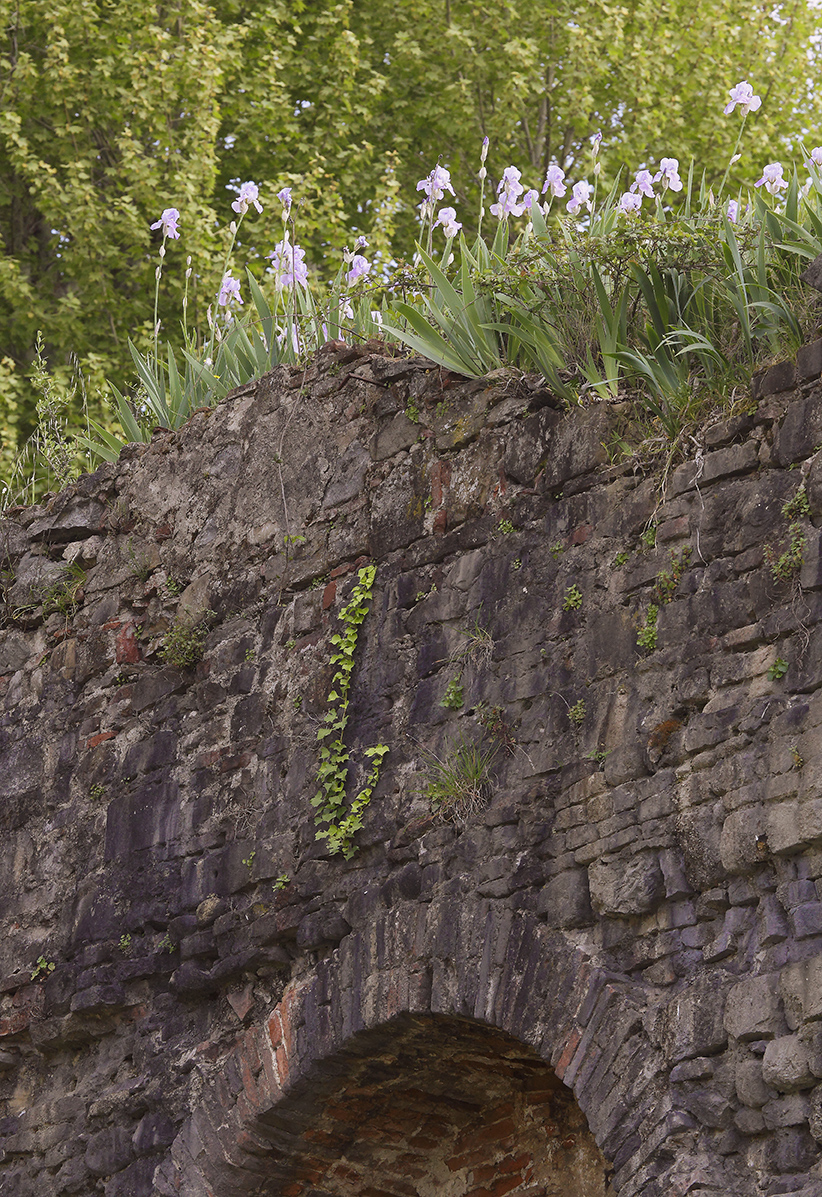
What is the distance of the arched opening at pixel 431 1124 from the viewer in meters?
5.45

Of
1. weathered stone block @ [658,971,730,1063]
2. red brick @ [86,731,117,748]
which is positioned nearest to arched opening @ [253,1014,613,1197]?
weathered stone block @ [658,971,730,1063]

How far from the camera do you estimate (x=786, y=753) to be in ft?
14.0

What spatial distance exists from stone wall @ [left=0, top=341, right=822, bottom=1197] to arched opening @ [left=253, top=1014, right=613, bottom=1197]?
17 mm

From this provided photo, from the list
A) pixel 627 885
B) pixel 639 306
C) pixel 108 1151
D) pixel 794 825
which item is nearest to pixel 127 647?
pixel 108 1151

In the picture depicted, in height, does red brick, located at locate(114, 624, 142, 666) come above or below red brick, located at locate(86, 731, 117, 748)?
above

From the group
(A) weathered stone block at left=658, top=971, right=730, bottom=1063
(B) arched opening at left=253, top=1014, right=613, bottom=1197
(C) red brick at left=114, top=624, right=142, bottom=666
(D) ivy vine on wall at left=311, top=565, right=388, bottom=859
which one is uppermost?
(C) red brick at left=114, top=624, right=142, bottom=666

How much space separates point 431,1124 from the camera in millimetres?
5973

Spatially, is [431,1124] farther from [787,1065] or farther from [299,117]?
[299,117]

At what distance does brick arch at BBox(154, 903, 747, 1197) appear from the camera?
438cm

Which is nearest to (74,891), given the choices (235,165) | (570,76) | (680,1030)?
(680,1030)

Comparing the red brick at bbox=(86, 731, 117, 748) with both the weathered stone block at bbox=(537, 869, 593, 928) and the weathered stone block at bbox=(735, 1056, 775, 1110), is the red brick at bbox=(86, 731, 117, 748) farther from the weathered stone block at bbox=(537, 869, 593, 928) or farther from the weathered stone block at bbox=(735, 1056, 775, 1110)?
the weathered stone block at bbox=(735, 1056, 775, 1110)

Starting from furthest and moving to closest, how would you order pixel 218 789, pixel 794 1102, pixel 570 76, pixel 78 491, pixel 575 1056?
pixel 570 76, pixel 78 491, pixel 218 789, pixel 575 1056, pixel 794 1102

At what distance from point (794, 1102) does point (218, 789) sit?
2.96m

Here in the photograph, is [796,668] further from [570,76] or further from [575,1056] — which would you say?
[570,76]
